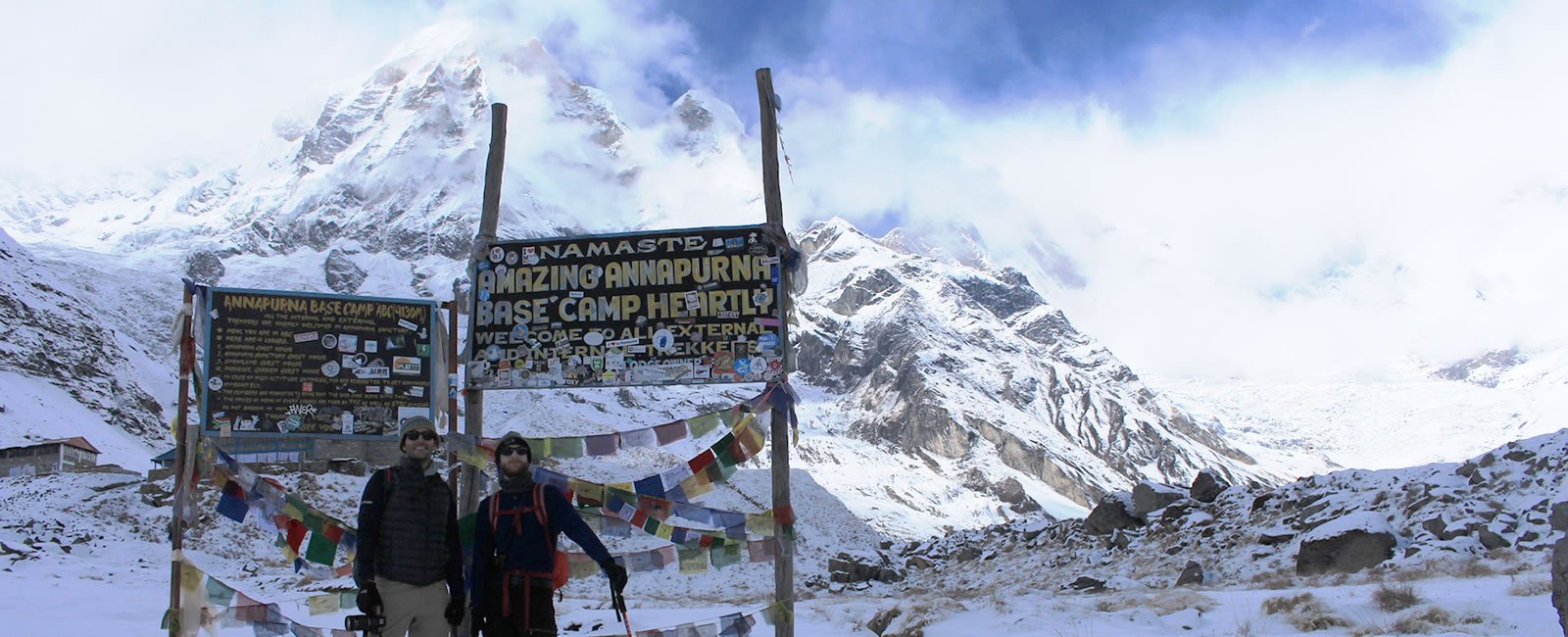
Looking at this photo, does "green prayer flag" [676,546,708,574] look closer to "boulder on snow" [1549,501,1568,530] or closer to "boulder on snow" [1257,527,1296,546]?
"boulder on snow" [1549,501,1568,530]

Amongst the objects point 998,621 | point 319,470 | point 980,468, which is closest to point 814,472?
point 980,468

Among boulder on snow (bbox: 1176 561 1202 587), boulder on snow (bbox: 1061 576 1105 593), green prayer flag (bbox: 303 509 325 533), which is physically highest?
→ green prayer flag (bbox: 303 509 325 533)

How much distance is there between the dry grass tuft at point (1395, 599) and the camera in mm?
9789

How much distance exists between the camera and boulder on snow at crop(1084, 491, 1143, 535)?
25.6m

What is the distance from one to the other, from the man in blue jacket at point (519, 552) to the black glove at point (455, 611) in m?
0.09

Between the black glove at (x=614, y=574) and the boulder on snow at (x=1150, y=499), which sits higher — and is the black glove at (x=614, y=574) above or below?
above

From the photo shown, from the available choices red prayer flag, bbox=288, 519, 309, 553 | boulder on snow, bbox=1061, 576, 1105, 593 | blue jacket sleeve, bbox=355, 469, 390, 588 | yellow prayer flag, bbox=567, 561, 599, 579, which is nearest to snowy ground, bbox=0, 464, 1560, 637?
boulder on snow, bbox=1061, 576, 1105, 593

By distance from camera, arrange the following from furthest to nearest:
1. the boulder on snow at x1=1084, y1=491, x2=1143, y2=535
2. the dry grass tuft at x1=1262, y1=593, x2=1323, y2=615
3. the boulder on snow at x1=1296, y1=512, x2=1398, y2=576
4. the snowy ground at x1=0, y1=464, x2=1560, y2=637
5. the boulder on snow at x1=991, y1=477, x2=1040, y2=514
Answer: the boulder on snow at x1=991, y1=477, x2=1040, y2=514 < the boulder on snow at x1=1084, y1=491, x2=1143, y2=535 < the boulder on snow at x1=1296, y1=512, x2=1398, y2=576 < the dry grass tuft at x1=1262, y1=593, x2=1323, y2=615 < the snowy ground at x1=0, y1=464, x2=1560, y2=637

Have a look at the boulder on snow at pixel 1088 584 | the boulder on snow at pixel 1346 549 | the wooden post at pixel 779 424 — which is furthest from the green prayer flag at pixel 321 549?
the boulder on snow at pixel 1346 549

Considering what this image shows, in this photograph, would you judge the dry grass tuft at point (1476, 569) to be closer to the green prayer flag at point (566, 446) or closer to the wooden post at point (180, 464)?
the green prayer flag at point (566, 446)

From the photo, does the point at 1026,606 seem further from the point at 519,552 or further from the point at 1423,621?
the point at 519,552

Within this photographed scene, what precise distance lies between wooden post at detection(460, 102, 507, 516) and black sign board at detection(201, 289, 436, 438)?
0.41m

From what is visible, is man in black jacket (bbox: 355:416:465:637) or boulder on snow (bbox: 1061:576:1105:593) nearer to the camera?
man in black jacket (bbox: 355:416:465:637)

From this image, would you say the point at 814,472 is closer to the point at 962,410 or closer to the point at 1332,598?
the point at 962,410
